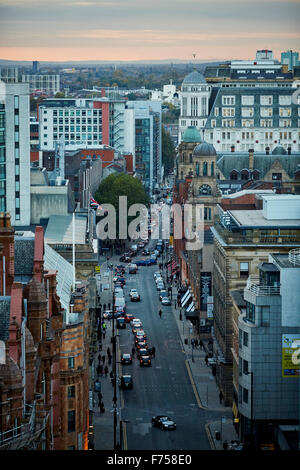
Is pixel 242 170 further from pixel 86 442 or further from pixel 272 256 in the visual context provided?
pixel 86 442

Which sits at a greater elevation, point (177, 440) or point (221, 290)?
point (221, 290)

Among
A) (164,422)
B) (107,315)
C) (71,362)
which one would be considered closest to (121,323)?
(107,315)

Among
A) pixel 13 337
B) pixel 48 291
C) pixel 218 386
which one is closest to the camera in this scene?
pixel 13 337

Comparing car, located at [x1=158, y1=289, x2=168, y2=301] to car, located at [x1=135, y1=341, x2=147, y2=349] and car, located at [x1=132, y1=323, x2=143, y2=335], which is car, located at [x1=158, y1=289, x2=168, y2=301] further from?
car, located at [x1=135, y1=341, x2=147, y2=349]

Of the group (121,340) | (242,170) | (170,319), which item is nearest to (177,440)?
(121,340)

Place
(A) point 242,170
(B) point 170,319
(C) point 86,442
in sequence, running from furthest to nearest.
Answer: (A) point 242,170
(B) point 170,319
(C) point 86,442

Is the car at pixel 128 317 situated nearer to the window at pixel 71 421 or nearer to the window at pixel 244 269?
the window at pixel 244 269

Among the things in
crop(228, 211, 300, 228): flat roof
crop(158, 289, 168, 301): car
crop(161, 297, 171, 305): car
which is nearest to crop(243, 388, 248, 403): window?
crop(228, 211, 300, 228): flat roof
